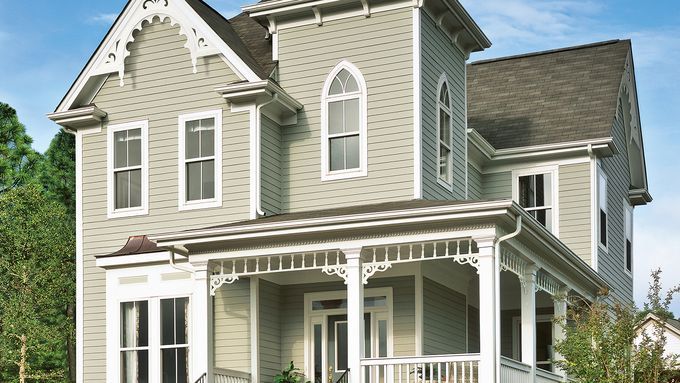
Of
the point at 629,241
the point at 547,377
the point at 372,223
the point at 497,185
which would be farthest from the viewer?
the point at 629,241

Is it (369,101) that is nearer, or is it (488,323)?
(488,323)

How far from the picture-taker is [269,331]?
21.0 meters

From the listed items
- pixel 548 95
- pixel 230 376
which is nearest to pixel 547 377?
pixel 230 376

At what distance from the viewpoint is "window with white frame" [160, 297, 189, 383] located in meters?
20.8

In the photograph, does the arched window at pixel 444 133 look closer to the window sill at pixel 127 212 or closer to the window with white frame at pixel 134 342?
the window sill at pixel 127 212

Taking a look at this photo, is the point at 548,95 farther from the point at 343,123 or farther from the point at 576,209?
the point at 343,123

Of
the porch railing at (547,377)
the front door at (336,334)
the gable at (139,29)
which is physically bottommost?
the porch railing at (547,377)

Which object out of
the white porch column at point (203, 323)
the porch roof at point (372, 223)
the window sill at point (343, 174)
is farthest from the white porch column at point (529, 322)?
the white porch column at point (203, 323)

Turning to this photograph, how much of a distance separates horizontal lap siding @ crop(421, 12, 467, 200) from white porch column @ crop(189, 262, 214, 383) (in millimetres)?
4599

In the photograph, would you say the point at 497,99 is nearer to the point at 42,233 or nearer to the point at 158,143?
the point at 158,143

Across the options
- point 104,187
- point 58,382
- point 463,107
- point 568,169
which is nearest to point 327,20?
point 463,107

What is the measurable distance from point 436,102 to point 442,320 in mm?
4326

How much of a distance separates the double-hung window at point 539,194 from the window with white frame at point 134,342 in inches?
388

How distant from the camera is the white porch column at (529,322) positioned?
753 inches
